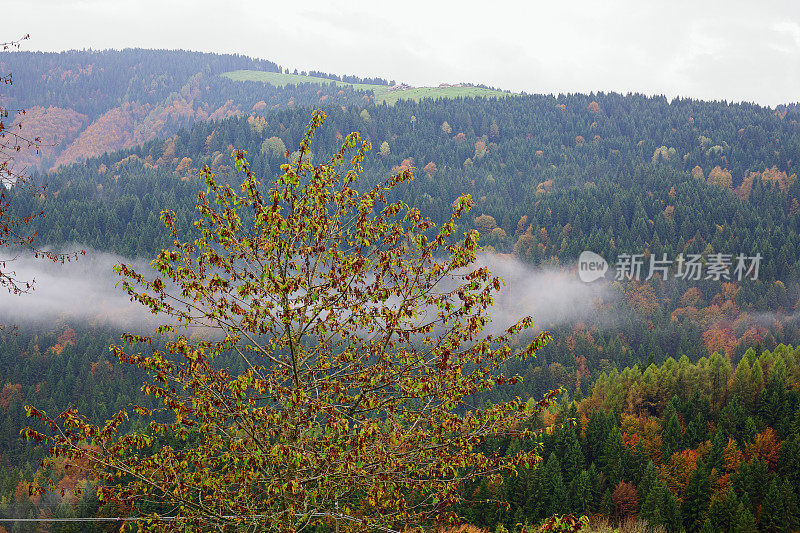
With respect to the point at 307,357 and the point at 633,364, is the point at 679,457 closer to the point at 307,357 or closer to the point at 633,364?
the point at 633,364

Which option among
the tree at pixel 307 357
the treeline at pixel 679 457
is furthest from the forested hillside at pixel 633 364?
the tree at pixel 307 357

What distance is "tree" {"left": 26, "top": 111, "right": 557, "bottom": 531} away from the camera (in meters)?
9.30

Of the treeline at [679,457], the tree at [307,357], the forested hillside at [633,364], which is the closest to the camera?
the tree at [307,357]

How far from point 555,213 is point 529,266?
20290 mm

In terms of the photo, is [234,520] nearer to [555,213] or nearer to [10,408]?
[10,408]

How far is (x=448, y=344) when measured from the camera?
9812mm

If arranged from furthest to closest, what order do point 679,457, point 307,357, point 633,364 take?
point 633,364 < point 679,457 < point 307,357

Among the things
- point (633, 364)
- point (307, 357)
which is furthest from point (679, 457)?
point (307, 357)

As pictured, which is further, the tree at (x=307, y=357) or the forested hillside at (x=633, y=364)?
the forested hillside at (x=633, y=364)

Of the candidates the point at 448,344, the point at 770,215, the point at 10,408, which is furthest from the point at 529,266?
the point at 448,344

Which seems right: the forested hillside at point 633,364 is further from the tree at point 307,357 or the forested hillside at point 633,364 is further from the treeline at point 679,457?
the tree at point 307,357

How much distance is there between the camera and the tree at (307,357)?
9.30 meters

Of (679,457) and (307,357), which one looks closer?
(307,357)

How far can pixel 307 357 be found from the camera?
10.3 m
